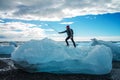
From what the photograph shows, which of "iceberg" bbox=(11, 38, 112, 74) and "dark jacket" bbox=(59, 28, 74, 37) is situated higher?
"dark jacket" bbox=(59, 28, 74, 37)

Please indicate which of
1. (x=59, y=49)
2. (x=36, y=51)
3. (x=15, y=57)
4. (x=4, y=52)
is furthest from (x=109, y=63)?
(x=4, y=52)

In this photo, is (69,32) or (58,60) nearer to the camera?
(58,60)

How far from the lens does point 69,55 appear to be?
13.5 m

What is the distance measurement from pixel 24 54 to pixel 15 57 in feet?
2.30

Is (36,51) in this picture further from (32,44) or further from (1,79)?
(1,79)

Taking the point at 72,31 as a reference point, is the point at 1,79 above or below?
below

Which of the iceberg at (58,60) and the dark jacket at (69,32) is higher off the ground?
the dark jacket at (69,32)

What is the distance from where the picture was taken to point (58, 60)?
1301 centimetres

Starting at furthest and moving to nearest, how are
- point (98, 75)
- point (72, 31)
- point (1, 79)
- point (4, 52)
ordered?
point (4, 52)
point (72, 31)
point (98, 75)
point (1, 79)

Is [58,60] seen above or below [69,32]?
below

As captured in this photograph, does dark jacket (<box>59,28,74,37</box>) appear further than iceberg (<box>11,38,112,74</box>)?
Yes

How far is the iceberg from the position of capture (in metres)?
13.0

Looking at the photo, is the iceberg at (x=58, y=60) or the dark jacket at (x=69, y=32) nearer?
the iceberg at (x=58, y=60)

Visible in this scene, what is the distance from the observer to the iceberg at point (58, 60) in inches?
512
